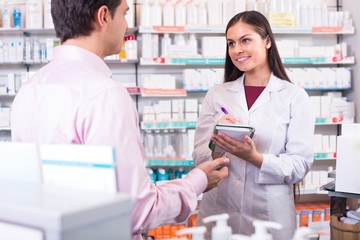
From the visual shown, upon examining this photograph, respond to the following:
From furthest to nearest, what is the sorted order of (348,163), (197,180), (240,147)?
(240,147), (348,163), (197,180)

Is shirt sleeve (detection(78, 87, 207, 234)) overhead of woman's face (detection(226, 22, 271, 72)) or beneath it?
beneath

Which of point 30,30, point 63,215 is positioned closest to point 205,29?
point 30,30

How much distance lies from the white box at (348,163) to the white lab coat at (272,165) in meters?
0.27

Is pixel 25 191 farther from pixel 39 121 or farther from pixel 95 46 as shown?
pixel 95 46

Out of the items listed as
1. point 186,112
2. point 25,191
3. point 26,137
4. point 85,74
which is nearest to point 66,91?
point 85,74

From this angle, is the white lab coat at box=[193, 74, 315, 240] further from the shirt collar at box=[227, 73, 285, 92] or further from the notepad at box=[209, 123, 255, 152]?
the notepad at box=[209, 123, 255, 152]

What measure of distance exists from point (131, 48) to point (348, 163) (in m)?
3.05

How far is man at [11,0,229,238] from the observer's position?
3.26 ft

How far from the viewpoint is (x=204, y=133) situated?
7.34 ft

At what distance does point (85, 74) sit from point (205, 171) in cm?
57

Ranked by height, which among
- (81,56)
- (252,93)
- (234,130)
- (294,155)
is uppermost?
(81,56)

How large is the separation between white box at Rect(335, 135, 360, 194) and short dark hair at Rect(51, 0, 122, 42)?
1.16m

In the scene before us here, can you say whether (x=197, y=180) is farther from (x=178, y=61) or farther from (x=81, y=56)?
(x=178, y=61)

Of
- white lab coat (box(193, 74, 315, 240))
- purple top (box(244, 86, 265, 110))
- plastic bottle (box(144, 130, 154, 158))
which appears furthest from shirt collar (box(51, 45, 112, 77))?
plastic bottle (box(144, 130, 154, 158))
